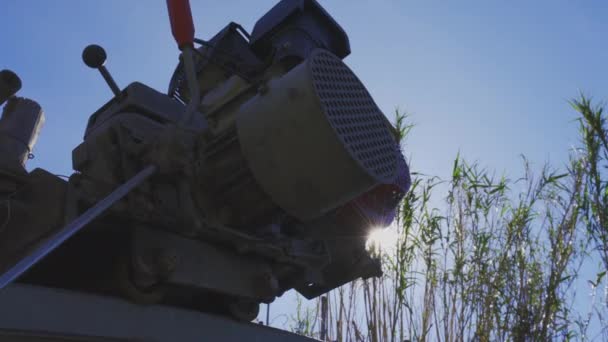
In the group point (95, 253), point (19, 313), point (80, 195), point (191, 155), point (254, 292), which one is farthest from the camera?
point (254, 292)

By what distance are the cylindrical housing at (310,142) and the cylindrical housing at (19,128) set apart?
0.53 meters

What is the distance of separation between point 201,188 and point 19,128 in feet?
1.54

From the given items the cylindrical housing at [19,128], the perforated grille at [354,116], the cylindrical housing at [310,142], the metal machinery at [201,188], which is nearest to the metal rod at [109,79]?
the metal machinery at [201,188]

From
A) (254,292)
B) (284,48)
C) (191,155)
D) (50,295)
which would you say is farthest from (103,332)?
(284,48)

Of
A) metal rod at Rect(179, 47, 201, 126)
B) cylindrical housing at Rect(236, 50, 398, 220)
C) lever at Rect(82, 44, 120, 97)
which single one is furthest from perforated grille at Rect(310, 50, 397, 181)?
lever at Rect(82, 44, 120, 97)

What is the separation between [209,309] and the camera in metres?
1.58

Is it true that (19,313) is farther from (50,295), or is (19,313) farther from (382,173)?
(382,173)

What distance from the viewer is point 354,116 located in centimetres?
139

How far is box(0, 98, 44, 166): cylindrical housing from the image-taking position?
1.39 metres

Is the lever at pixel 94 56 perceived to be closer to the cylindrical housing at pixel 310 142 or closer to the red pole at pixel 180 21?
the red pole at pixel 180 21

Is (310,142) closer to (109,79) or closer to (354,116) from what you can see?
(354,116)

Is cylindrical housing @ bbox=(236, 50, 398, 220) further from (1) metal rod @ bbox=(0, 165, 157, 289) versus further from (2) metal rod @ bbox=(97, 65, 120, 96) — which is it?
(2) metal rod @ bbox=(97, 65, 120, 96)

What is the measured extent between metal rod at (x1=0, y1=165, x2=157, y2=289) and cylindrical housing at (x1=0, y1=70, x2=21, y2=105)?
36cm

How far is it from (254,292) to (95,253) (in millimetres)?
406
